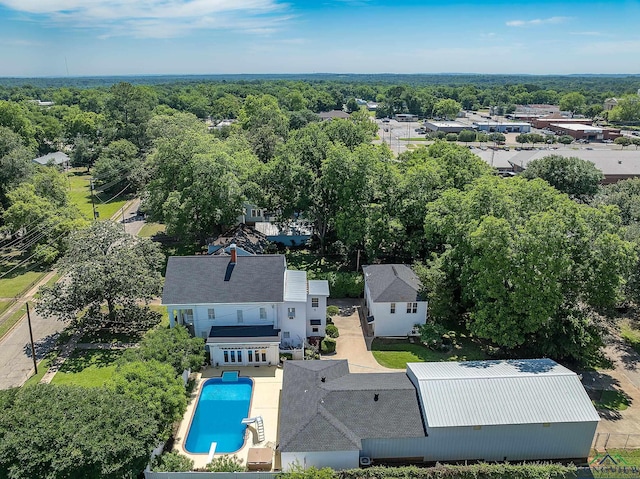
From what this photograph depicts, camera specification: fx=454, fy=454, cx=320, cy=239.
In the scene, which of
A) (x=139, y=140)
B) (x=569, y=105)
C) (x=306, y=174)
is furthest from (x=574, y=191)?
(x=569, y=105)

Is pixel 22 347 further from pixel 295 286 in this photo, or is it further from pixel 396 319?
pixel 396 319

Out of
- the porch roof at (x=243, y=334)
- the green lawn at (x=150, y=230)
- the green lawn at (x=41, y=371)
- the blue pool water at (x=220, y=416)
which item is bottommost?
the blue pool water at (x=220, y=416)

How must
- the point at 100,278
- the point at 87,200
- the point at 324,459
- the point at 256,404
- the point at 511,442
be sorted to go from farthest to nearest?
the point at 87,200 < the point at 100,278 < the point at 256,404 < the point at 511,442 < the point at 324,459

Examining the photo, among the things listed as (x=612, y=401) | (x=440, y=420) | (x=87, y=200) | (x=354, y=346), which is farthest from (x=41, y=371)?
(x=87, y=200)

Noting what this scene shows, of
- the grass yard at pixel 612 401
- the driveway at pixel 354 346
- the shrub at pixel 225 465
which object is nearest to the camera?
the shrub at pixel 225 465

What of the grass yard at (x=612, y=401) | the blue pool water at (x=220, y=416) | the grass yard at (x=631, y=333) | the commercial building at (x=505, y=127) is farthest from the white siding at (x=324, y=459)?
the commercial building at (x=505, y=127)

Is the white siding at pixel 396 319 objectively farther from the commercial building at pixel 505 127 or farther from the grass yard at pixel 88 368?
the commercial building at pixel 505 127

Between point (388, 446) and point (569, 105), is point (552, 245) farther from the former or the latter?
point (569, 105)
